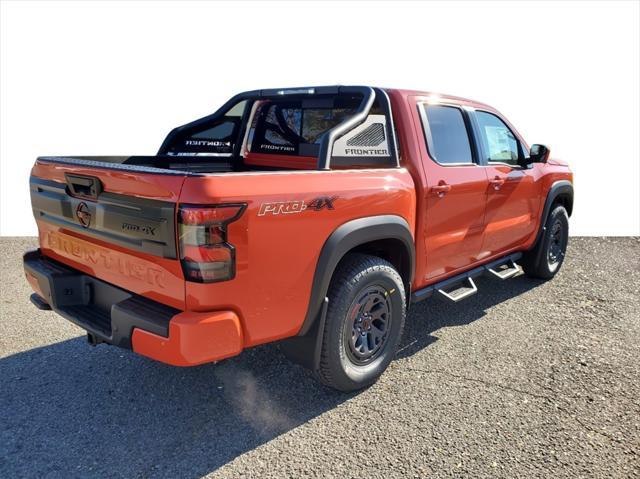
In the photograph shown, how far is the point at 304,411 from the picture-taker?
3.00 m

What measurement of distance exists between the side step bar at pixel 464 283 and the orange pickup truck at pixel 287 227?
0.02 metres

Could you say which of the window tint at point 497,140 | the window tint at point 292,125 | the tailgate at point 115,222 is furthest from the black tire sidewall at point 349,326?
the window tint at point 497,140

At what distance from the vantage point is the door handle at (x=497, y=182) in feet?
13.7

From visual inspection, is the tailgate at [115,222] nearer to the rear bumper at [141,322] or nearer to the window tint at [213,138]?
the rear bumper at [141,322]

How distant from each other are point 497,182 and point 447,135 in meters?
0.76

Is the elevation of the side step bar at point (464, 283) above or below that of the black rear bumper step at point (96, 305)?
below

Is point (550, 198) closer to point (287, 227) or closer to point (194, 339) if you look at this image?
point (287, 227)

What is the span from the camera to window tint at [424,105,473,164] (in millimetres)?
3648

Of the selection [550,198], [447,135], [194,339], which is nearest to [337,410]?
[194,339]

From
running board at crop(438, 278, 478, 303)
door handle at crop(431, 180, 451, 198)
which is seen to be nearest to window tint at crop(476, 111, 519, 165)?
door handle at crop(431, 180, 451, 198)

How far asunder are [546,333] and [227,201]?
11.2 feet

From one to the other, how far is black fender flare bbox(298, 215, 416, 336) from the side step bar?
825mm

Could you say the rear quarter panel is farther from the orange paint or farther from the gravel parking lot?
the gravel parking lot

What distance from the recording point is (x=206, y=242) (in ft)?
7.19
